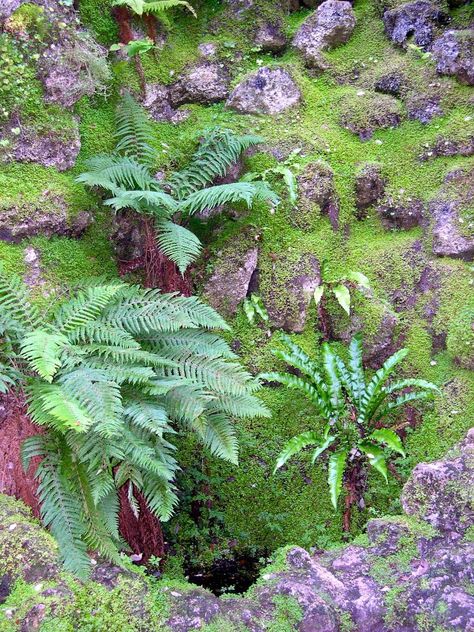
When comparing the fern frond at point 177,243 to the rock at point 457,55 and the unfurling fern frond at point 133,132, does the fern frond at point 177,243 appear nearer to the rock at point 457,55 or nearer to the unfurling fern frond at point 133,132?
the unfurling fern frond at point 133,132

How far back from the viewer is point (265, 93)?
22.1 feet

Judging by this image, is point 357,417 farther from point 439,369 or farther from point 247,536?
point 247,536

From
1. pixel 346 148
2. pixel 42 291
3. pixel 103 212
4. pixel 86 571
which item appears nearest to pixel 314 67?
pixel 346 148

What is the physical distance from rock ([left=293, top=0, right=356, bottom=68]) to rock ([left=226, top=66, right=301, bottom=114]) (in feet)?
2.14

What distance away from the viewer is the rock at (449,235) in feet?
19.1

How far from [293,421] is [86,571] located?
103 inches

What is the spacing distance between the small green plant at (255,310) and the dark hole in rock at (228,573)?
2.46m

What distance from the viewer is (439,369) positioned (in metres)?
5.51

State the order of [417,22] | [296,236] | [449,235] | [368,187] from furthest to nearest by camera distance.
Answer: [417,22], [368,187], [296,236], [449,235]

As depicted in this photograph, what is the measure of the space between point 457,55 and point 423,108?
28.4 inches

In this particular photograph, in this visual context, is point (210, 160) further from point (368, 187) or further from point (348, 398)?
point (348, 398)

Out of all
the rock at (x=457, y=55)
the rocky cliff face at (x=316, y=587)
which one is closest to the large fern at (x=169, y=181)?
the rock at (x=457, y=55)

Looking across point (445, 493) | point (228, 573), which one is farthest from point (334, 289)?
point (228, 573)

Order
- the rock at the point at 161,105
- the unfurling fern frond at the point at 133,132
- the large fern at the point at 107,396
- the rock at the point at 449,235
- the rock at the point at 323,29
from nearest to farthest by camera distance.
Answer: the large fern at the point at 107,396, the rock at the point at 449,235, the unfurling fern frond at the point at 133,132, the rock at the point at 161,105, the rock at the point at 323,29
